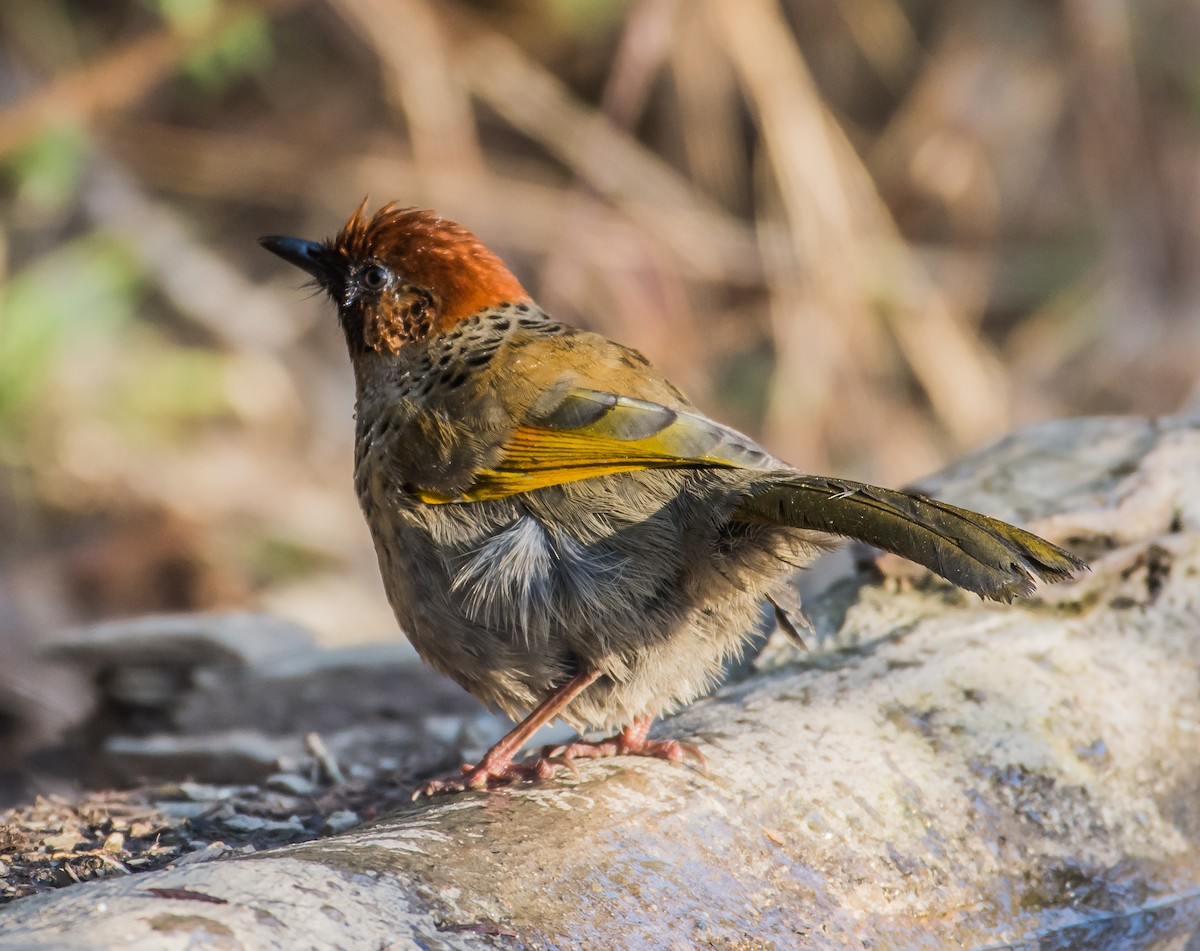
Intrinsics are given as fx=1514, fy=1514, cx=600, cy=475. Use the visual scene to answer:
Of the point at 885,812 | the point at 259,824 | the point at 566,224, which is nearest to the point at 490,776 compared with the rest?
the point at 259,824

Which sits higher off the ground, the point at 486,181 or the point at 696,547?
the point at 486,181

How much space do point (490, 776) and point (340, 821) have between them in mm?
472

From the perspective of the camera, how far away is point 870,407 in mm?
8711

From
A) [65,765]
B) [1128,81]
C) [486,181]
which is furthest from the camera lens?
[1128,81]

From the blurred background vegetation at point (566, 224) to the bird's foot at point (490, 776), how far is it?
13.2 feet

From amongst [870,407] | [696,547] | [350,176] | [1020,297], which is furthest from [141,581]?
[1020,297]

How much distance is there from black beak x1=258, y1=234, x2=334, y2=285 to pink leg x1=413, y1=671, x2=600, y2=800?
1.40 metres

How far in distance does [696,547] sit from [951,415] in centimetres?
586

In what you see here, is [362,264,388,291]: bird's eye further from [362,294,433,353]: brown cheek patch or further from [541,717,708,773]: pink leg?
[541,717,708,773]: pink leg

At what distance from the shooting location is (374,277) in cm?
400

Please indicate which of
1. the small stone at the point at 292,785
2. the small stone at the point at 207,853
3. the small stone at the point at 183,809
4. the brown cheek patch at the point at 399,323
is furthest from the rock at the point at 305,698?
the small stone at the point at 207,853

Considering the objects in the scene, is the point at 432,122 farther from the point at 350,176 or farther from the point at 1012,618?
the point at 1012,618

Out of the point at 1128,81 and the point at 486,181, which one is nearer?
the point at 486,181

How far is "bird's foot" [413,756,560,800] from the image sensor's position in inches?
130
